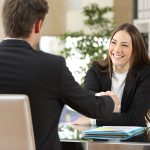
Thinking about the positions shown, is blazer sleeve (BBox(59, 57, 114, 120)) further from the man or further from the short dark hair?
the short dark hair

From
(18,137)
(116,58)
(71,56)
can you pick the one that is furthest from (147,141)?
(71,56)

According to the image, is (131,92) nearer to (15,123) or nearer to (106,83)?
(106,83)

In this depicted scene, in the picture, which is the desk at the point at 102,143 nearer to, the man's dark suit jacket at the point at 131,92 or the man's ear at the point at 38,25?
the man's dark suit jacket at the point at 131,92

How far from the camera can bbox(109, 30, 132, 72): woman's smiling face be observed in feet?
10.4

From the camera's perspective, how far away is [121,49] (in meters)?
3.17

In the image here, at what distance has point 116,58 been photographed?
3178mm

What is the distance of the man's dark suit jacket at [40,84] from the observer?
183cm

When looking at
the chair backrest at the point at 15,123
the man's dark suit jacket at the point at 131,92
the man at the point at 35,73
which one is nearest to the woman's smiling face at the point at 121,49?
the man's dark suit jacket at the point at 131,92

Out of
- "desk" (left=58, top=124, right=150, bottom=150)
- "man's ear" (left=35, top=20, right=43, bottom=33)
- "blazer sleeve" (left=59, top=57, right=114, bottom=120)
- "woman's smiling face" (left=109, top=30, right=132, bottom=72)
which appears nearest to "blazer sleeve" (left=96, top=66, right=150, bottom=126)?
"woman's smiling face" (left=109, top=30, right=132, bottom=72)

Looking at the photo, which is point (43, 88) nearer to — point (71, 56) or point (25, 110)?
point (25, 110)

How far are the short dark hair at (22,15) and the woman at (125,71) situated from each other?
1329 mm

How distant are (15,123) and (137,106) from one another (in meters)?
1.40

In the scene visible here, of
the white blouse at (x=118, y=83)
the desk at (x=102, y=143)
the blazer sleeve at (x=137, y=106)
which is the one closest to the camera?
the desk at (x=102, y=143)

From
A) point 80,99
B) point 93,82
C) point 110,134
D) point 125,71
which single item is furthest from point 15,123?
point 125,71
